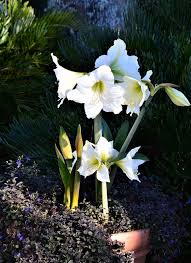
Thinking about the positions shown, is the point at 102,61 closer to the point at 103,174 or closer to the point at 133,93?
the point at 133,93

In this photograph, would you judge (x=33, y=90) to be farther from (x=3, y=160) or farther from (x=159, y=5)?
(x=159, y=5)

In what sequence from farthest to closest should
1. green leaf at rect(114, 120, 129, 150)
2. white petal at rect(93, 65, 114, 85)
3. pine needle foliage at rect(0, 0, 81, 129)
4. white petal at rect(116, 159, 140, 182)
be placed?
1. pine needle foliage at rect(0, 0, 81, 129)
2. green leaf at rect(114, 120, 129, 150)
3. white petal at rect(116, 159, 140, 182)
4. white petal at rect(93, 65, 114, 85)

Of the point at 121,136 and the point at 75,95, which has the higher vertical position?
the point at 75,95

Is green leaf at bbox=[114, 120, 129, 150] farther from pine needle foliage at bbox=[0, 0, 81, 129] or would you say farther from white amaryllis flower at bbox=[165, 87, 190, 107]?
pine needle foliage at bbox=[0, 0, 81, 129]

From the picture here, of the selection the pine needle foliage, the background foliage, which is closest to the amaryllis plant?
the background foliage

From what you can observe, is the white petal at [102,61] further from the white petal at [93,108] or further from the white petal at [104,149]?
the white petal at [104,149]

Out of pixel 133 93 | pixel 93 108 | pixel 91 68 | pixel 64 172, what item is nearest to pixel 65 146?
pixel 64 172

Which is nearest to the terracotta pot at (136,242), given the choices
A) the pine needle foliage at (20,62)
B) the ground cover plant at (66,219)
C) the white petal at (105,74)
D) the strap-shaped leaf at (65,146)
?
the ground cover plant at (66,219)
